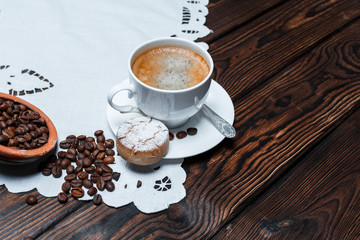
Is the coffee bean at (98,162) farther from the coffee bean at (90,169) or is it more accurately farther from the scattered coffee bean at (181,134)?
the scattered coffee bean at (181,134)

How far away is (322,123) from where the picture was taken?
113 cm

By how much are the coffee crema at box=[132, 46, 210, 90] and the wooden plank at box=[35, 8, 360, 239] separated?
21 centimetres

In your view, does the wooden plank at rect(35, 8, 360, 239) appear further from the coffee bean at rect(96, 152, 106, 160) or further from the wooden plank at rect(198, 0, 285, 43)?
the wooden plank at rect(198, 0, 285, 43)

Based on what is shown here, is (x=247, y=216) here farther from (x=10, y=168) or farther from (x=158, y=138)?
(x=10, y=168)

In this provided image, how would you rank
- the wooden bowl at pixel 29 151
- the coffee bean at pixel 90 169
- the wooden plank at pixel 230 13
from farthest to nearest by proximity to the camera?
the wooden plank at pixel 230 13 < the coffee bean at pixel 90 169 < the wooden bowl at pixel 29 151

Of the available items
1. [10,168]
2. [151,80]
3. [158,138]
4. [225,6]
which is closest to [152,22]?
[225,6]

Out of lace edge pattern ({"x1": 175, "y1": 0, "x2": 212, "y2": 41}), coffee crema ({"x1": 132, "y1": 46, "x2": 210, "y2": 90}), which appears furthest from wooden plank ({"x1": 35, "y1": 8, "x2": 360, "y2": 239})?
lace edge pattern ({"x1": 175, "y1": 0, "x2": 212, "y2": 41})

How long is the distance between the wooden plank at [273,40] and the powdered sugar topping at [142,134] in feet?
1.14

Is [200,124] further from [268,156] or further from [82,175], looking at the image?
[82,175]

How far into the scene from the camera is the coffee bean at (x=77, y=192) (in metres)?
0.91

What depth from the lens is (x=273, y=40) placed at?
1.38 m

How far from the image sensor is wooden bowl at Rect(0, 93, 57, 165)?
85cm

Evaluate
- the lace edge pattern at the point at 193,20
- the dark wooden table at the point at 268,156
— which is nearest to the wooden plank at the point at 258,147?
the dark wooden table at the point at 268,156

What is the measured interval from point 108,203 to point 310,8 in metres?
1.15
